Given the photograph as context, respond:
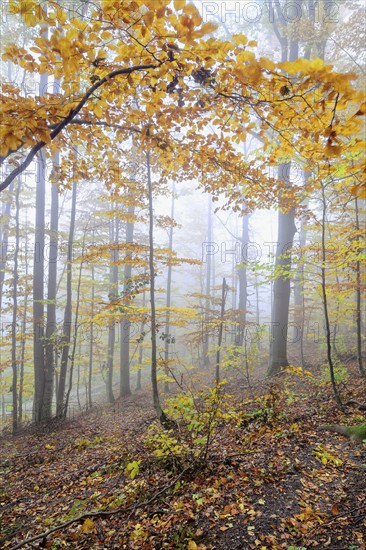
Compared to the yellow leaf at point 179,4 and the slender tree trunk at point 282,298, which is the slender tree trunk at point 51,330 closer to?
the slender tree trunk at point 282,298

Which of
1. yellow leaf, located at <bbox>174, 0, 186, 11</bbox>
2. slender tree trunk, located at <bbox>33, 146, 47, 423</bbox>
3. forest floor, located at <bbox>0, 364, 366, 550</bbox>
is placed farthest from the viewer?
slender tree trunk, located at <bbox>33, 146, 47, 423</bbox>

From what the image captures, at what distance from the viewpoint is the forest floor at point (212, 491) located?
265 cm

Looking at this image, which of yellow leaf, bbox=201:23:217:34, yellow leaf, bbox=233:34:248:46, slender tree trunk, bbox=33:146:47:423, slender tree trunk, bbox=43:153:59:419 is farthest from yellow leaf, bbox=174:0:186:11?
slender tree trunk, bbox=33:146:47:423

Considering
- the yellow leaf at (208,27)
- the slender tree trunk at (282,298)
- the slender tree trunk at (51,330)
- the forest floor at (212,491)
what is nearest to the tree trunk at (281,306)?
the slender tree trunk at (282,298)

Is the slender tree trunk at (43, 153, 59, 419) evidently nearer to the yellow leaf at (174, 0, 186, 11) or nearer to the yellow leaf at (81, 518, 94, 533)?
the yellow leaf at (81, 518, 94, 533)

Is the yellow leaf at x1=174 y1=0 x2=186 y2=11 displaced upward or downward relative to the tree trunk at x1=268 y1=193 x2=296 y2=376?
upward

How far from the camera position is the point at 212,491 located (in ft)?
10.7

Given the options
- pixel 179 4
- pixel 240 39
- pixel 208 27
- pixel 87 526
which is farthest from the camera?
pixel 87 526

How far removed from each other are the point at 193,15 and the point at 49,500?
5.71 metres

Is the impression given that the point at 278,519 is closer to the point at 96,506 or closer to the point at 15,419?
the point at 96,506

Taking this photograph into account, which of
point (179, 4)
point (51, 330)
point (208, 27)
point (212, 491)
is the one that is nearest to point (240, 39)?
point (208, 27)

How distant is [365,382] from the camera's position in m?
6.95

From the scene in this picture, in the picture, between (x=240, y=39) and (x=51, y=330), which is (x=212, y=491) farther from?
(x=51, y=330)

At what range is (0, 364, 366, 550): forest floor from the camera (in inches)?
104
